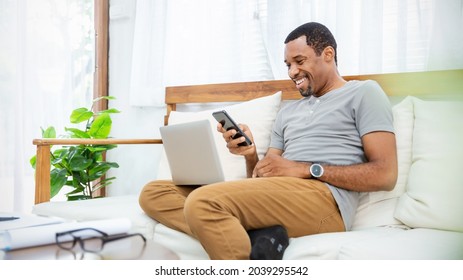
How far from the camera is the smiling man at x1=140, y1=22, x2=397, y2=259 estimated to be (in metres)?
0.88

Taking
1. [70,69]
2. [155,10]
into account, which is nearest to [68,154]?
[70,69]

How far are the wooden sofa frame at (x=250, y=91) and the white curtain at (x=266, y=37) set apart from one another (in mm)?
62

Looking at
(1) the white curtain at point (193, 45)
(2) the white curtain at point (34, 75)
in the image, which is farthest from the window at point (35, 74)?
(1) the white curtain at point (193, 45)

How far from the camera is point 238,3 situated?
1.64 m

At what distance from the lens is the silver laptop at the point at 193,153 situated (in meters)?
0.98

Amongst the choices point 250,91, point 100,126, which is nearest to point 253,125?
point 250,91

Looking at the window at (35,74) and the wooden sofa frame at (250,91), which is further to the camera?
the window at (35,74)

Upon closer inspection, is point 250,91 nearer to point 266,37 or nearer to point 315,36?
point 266,37

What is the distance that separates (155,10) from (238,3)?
1.31ft

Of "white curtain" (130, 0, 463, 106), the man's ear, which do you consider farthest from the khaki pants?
"white curtain" (130, 0, 463, 106)

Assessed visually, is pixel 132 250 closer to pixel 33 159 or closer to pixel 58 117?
pixel 33 159

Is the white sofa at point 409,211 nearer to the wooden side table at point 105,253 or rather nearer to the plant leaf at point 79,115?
the wooden side table at point 105,253

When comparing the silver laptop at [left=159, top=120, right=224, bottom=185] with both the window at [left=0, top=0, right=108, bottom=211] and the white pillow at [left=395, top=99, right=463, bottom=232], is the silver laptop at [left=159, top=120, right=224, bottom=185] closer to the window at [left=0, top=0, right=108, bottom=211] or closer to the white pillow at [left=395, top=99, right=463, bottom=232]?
the white pillow at [left=395, top=99, right=463, bottom=232]

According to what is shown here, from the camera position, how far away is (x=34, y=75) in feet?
5.24
